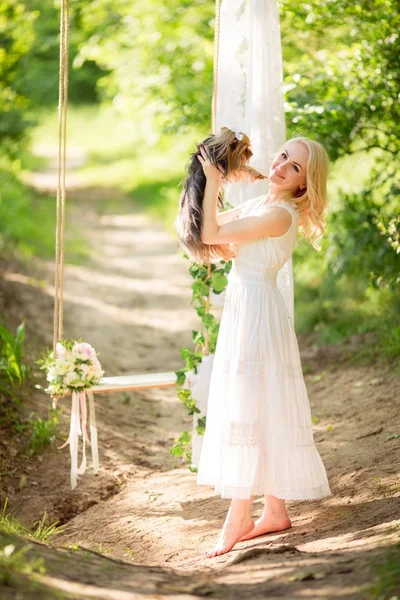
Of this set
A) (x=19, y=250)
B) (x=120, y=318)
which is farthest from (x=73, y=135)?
(x=120, y=318)

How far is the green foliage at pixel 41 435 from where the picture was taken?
14.9ft

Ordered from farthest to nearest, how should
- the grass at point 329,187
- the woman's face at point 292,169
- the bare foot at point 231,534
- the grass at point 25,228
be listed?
the grass at point 25,228 < the grass at point 329,187 < the woman's face at point 292,169 < the bare foot at point 231,534

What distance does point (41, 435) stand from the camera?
4566 mm

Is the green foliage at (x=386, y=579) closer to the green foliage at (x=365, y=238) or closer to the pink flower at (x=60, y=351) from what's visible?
the pink flower at (x=60, y=351)

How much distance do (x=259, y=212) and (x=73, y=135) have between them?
68.7ft

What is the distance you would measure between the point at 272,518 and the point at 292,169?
4.76ft

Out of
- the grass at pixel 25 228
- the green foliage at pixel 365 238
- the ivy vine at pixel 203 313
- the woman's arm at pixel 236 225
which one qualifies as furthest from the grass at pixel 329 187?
the grass at pixel 25 228

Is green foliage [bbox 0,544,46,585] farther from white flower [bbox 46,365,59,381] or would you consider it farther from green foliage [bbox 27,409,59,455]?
green foliage [bbox 27,409,59,455]

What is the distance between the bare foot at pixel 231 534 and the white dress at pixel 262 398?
0.45 feet

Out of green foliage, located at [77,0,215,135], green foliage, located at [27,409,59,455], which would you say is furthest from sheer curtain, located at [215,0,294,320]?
green foliage, located at [77,0,215,135]

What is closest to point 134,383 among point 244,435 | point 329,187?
point 244,435

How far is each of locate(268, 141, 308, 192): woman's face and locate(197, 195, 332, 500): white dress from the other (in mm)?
87

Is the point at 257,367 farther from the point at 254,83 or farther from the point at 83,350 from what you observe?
the point at 254,83

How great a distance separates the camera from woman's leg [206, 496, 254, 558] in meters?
3.26
